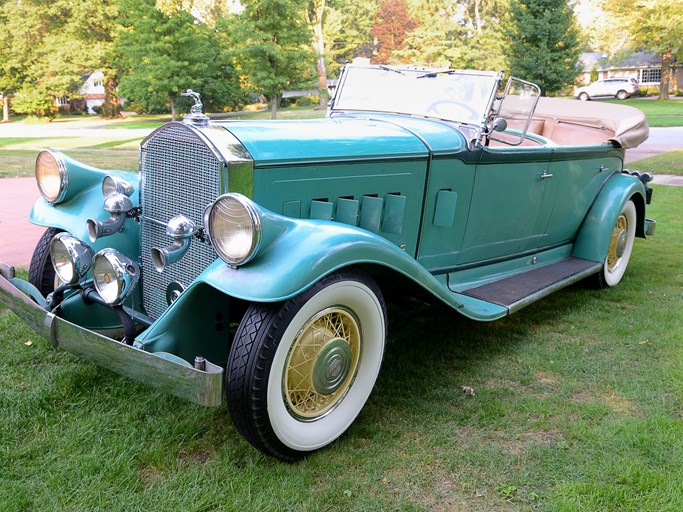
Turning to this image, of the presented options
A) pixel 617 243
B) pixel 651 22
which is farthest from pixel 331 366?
pixel 651 22

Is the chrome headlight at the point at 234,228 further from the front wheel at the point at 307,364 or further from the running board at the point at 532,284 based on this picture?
the running board at the point at 532,284

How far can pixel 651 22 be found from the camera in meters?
29.5

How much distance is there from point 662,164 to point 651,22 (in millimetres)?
21865

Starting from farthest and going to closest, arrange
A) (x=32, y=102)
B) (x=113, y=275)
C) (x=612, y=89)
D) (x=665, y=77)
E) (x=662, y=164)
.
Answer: (x=612, y=89) → (x=665, y=77) → (x=32, y=102) → (x=662, y=164) → (x=113, y=275)

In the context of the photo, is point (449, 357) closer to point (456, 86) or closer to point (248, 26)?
point (456, 86)

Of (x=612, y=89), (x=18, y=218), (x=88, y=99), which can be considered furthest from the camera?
(x=88, y=99)

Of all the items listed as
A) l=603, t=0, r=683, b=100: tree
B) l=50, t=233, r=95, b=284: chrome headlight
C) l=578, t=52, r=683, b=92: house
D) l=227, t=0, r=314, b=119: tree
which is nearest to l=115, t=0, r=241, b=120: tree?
l=227, t=0, r=314, b=119: tree

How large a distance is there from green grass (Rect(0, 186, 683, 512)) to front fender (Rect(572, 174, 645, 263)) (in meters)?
1.11

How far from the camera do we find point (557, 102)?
5746mm

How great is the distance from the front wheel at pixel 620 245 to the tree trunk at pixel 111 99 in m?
33.1

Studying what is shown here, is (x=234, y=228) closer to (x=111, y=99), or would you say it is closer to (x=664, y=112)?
(x=664, y=112)

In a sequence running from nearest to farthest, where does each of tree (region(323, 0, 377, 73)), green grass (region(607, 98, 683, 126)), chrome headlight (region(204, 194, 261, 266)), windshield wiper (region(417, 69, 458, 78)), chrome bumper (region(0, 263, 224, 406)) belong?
chrome bumper (region(0, 263, 224, 406)) < chrome headlight (region(204, 194, 261, 266)) < windshield wiper (region(417, 69, 458, 78)) < green grass (region(607, 98, 683, 126)) < tree (region(323, 0, 377, 73))

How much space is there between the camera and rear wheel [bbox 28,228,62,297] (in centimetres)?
350

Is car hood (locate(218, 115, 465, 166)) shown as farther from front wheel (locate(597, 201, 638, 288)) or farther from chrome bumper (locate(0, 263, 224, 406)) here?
front wheel (locate(597, 201, 638, 288))
